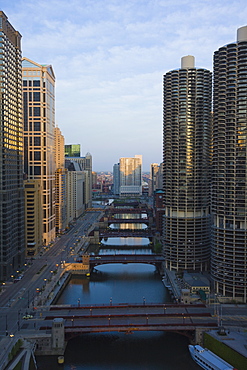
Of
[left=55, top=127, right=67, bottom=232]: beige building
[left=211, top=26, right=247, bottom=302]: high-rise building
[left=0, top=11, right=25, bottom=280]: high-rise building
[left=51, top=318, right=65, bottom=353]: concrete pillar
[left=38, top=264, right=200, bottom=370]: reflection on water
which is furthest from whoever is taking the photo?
[left=55, top=127, right=67, bottom=232]: beige building

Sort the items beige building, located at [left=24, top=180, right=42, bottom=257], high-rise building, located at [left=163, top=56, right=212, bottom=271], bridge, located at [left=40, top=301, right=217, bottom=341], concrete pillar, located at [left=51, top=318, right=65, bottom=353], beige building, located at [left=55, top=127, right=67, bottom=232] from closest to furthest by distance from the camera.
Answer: concrete pillar, located at [left=51, top=318, right=65, bottom=353], bridge, located at [left=40, top=301, right=217, bottom=341], high-rise building, located at [left=163, top=56, right=212, bottom=271], beige building, located at [left=24, top=180, right=42, bottom=257], beige building, located at [left=55, top=127, right=67, bottom=232]

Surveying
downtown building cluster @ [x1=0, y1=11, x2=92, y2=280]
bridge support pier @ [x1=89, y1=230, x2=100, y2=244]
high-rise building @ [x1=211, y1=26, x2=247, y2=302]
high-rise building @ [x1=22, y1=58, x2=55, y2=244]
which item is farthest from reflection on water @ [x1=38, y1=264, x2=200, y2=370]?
bridge support pier @ [x1=89, y1=230, x2=100, y2=244]

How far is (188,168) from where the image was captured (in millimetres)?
108250

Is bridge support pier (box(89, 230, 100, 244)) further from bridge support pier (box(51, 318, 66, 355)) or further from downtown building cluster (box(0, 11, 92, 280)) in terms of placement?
bridge support pier (box(51, 318, 66, 355))

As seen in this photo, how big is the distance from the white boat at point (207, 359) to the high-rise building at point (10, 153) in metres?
54.6

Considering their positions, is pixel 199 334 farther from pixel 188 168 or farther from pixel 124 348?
pixel 188 168

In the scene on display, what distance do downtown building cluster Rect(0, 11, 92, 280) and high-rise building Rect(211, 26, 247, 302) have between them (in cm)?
5436

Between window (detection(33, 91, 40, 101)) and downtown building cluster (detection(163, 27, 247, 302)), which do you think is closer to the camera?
downtown building cluster (detection(163, 27, 247, 302))

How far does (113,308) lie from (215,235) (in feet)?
98.6

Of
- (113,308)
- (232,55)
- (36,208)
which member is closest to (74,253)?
(36,208)

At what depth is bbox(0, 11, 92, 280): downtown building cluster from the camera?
319 feet

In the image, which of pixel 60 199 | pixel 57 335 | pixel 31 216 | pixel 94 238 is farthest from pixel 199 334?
pixel 60 199

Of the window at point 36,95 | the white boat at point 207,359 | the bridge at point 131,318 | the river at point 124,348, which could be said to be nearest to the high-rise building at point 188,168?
the river at point 124,348

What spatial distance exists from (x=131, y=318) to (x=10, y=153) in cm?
5580
